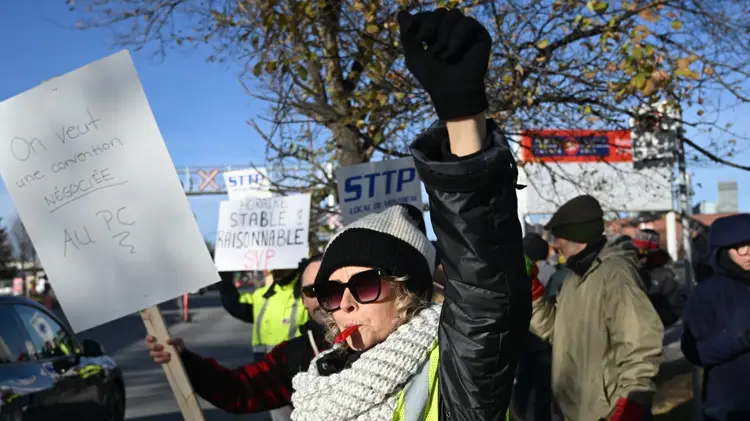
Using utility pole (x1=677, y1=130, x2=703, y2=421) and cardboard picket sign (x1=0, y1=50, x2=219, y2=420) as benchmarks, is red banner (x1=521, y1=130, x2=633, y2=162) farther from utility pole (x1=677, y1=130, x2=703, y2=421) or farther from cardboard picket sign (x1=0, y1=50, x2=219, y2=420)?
cardboard picket sign (x1=0, y1=50, x2=219, y2=420)

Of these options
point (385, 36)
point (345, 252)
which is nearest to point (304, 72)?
point (385, 36)

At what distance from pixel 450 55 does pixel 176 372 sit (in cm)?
165

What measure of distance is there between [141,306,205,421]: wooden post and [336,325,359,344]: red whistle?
0.67 metres

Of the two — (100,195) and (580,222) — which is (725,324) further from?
(100,195)

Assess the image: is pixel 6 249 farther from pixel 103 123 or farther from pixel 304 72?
pixel 103 123

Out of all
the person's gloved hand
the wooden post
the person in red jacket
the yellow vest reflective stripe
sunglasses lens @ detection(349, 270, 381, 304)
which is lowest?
the yellow vest reflective stripe

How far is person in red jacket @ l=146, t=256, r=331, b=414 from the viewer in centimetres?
276

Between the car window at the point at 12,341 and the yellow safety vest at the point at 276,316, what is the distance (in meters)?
1.77

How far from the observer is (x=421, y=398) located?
1.92 m

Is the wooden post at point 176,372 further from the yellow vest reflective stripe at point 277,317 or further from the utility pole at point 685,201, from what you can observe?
the utility pole at point 685,201

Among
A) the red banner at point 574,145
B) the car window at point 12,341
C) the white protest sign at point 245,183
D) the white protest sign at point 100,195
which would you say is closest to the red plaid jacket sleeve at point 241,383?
the white protest sign at point 100,195

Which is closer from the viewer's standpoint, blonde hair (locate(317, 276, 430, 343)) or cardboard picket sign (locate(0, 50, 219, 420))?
blonde hair (locate(317, 276, 430, 343))

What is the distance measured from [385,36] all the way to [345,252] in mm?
5630

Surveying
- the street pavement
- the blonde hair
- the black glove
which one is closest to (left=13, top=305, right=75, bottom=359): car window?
the street pavement
